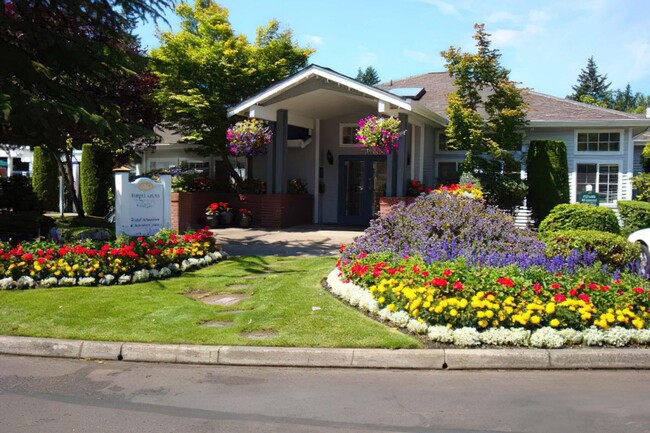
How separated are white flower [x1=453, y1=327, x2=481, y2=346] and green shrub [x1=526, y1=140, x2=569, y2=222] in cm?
1157

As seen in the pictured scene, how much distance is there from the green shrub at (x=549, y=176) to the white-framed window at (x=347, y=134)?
227 inches

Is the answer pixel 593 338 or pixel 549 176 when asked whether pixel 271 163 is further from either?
pixel 593 338

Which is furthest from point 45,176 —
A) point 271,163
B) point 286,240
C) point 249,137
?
point 286,240

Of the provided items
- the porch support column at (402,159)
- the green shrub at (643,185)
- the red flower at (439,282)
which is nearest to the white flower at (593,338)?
the red flower at (439,282)

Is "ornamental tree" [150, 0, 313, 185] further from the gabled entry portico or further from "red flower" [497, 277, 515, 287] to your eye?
"red flower" [497, 277, 515, 287]

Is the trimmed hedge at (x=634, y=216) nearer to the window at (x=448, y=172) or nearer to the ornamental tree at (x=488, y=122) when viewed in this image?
the ornamental tree at (x=488, y=122)

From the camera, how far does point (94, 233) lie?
11.8m

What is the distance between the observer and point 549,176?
1669cm

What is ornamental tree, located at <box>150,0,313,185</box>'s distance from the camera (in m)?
18.4

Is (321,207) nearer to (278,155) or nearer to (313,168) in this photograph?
(313,168)

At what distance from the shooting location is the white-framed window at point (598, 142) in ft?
60.6

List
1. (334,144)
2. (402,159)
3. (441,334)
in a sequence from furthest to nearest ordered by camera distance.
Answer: (334,144) → (402,159) → (441,334)

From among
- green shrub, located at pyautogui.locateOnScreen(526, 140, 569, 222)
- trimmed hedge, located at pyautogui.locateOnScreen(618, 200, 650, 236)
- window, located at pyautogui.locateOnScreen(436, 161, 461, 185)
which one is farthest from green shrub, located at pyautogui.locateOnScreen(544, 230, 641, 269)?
window, located at pyautogui.locateOnScreen(436, 161, 461, 185)

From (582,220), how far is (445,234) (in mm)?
3437
